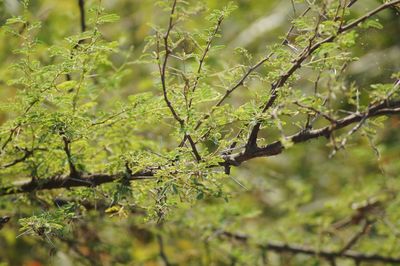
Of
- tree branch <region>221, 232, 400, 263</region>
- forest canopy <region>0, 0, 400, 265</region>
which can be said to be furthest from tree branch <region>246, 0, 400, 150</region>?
tree branch <region>221, 232, 400, 263</region>

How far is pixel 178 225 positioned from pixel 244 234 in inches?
14.7

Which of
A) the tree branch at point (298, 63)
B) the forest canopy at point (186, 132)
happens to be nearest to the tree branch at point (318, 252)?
the forest canopy at point (186, 132)

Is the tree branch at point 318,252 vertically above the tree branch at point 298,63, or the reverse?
the tree branch at point 298,63

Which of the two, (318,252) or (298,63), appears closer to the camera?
(298,63)

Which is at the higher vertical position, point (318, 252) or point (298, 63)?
point (298, 63)

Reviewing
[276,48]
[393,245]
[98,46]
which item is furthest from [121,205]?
[393,245]

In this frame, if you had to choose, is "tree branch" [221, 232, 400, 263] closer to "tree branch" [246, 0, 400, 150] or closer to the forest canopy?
the forest canopy

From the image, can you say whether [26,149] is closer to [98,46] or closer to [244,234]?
[98,46]

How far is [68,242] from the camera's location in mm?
2711

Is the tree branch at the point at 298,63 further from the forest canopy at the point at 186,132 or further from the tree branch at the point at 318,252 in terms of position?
the tree branch at the point at 318,252

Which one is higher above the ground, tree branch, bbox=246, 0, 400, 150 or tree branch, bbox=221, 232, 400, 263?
tree branch, bbox=246, 0, 400, 150

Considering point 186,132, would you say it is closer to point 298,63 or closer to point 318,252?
point 298,63

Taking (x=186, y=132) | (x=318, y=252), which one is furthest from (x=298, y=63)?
(x=318, y=252)

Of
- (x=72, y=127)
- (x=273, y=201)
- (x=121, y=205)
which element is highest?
(x=273, y=201)
